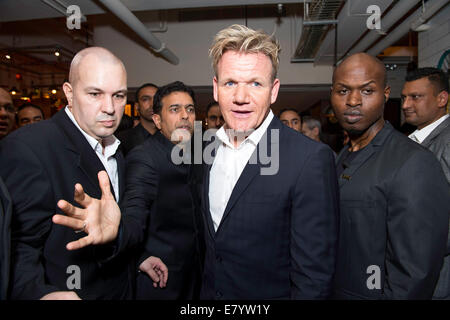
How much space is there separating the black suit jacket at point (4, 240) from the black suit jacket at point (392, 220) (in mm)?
1313

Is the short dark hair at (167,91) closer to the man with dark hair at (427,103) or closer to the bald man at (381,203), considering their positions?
the bald man at (381,203)

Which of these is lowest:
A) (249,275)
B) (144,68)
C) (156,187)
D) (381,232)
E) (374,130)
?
(249,275)

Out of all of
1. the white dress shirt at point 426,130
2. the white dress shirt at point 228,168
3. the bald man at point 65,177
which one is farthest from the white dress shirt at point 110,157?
the white dress shirt at point 426,130

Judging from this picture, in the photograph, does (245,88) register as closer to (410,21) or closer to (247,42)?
(247,42)

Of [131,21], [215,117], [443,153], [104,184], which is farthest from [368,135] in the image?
[131,21]

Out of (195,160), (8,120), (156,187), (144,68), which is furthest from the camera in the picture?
(144,68)

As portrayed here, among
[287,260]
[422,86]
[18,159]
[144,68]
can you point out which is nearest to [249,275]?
[287,260]

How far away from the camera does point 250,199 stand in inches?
47.2

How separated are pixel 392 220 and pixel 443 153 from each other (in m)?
1.29

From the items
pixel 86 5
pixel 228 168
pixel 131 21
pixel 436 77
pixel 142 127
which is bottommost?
pixel 228 168

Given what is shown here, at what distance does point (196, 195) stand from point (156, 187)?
0.29 m

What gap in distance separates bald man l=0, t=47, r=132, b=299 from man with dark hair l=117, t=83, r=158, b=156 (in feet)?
6.58

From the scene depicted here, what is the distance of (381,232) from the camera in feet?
4.18
